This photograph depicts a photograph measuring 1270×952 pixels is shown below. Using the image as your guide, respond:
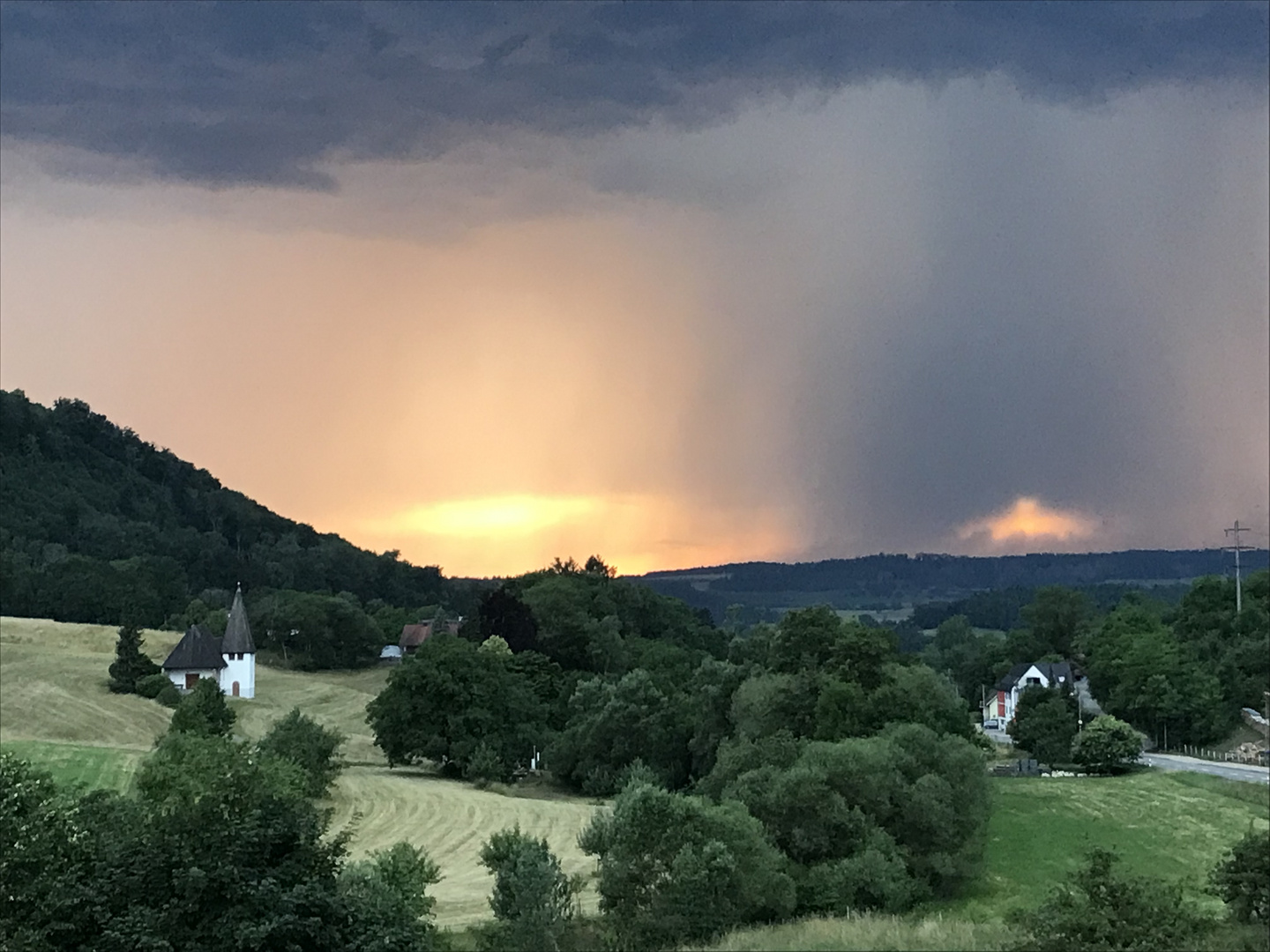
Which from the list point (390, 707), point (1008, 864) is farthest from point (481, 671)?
point (1008, 864)

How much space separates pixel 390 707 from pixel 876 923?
3572 cm

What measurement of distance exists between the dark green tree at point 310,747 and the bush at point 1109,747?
29336 millimetres

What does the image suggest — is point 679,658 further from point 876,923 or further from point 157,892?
point 157,892

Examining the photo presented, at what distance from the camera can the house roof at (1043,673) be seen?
8069 centimetres

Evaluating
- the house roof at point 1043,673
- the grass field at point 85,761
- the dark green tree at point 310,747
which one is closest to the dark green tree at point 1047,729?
the house roof at point 1043,673

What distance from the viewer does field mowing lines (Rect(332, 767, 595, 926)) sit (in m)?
31.2

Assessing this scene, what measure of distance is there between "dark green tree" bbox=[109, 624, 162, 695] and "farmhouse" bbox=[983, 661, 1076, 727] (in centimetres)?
4927

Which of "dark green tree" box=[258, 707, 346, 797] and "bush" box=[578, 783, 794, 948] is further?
Result: "dark green tree" box=[258, 707, 346, 797]

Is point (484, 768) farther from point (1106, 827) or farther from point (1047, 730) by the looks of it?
point (1047, 730)

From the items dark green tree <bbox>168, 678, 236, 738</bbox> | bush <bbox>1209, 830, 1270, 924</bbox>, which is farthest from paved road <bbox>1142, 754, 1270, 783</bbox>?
dark green tree <bbox>168, 678, 236, 738</bbox>

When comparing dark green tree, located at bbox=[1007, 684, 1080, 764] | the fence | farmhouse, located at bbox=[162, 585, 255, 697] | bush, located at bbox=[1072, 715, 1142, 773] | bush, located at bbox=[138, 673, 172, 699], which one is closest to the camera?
bush, located at bbox=[1072, 715, 1142, 773]

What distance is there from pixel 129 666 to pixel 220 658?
16.2ft

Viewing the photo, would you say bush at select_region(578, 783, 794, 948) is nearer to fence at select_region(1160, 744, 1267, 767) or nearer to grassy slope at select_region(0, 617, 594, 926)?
grassy slope at select_region(0, 617, 594, 926)

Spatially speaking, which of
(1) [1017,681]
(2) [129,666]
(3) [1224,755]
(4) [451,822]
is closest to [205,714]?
(4) [451,822]
